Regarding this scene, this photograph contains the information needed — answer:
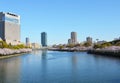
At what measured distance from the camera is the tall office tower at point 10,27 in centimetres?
18162

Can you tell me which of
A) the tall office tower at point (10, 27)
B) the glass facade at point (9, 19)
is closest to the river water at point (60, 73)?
the tall office tower at point (10, 27)

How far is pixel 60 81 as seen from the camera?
28562mm

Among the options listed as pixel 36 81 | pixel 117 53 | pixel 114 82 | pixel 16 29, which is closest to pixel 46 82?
pixel 36 81

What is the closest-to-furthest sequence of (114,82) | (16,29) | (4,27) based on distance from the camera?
1. (114,82)
2. (4,27)
3. (16,29)

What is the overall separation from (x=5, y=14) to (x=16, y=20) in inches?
631

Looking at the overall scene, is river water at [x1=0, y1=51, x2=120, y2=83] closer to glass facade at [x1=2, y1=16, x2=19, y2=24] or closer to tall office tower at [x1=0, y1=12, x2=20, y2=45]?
tall office tower at [x1=0, y1=12, x2=20, y2=45]

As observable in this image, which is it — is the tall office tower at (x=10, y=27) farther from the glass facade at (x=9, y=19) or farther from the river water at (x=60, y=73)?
the river water at (x=60, y=73)

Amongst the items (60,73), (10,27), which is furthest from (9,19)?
(60,73)

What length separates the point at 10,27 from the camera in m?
189

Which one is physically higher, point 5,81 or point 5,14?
point 5,14

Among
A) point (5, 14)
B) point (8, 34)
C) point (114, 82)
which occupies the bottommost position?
Result: point (114, 82)

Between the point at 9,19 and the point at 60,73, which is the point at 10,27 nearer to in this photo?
the point at 9,19

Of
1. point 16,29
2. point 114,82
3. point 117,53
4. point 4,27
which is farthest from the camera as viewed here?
point 16,29

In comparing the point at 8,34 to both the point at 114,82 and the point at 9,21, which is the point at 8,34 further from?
the point at 114,82
